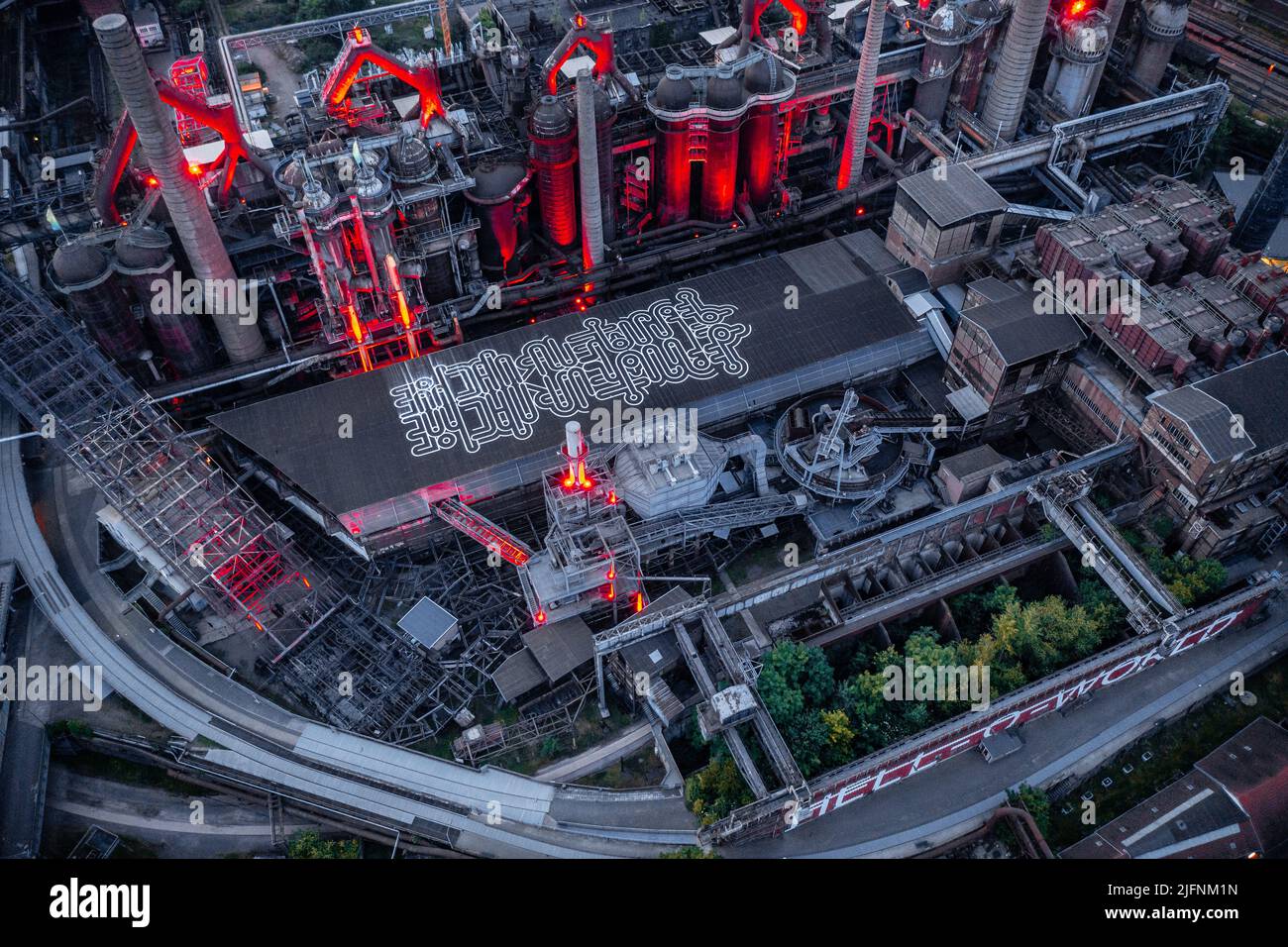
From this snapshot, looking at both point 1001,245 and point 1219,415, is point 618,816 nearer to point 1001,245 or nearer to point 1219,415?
point 1219,415

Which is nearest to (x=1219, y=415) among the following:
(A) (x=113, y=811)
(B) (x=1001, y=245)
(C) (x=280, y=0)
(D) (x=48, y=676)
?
(B) (x=1001, y=245)

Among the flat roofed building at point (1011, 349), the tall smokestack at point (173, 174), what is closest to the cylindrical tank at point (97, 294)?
the tall smokestack at point (173, 174)

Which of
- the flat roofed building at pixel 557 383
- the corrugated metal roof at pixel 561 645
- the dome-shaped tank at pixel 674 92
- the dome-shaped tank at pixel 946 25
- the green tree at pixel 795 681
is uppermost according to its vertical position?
the dome-shaped tank at pixel 946 25

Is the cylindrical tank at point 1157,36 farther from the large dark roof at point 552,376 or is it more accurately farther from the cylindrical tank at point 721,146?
the cylindrical tank at point 721,146

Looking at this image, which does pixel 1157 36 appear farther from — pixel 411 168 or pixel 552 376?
pixel 411 168

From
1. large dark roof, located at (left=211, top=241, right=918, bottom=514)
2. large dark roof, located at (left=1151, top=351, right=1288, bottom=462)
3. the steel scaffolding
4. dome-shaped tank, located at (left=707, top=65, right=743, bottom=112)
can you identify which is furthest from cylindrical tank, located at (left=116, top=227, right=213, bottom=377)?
large dark roof, located at (left=1151, top=351, right=1288, bottom=462)

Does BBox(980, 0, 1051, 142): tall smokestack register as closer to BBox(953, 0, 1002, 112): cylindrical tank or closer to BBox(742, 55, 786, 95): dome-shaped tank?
BBox(953, 0, 1002, 112): cylindrical tank
